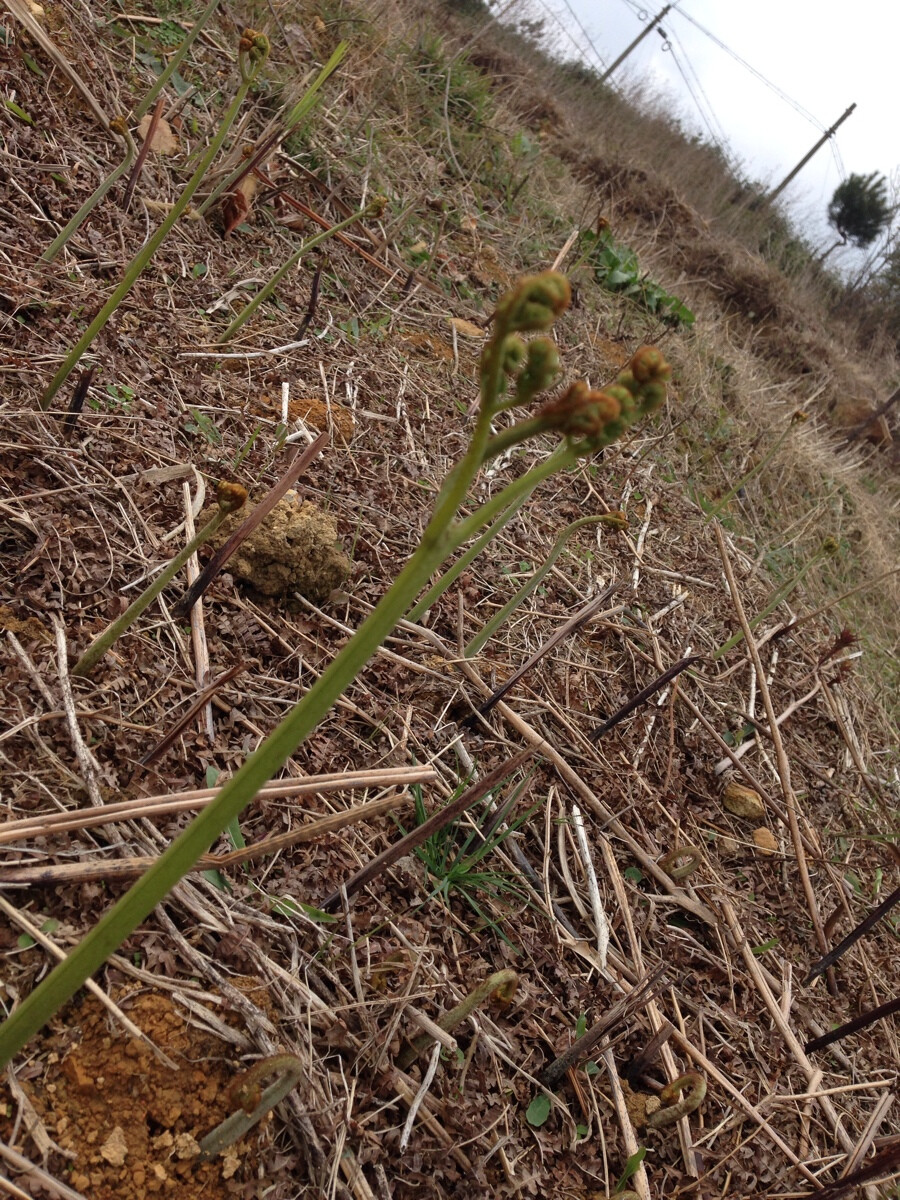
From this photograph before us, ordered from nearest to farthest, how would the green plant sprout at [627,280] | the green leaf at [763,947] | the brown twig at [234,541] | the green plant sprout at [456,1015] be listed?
the green plant sprout at [456,1015]
the brown twig at [234,541]
the green leaf at [763,947]
the green plant sprout at [627,280]

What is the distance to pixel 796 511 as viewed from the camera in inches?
221

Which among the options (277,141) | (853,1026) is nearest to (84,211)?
(277,141)

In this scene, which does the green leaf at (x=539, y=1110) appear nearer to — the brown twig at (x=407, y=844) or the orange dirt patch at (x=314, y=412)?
the brown twig at (x=407, y=844)

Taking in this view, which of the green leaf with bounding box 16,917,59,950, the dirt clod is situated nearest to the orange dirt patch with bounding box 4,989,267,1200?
the green leaf with bounding box 16,917,59,950

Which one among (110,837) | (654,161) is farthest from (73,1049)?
(654,161)

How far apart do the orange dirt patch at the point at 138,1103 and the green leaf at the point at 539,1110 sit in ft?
1.91

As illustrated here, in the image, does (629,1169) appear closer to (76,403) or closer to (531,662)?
(531,662)

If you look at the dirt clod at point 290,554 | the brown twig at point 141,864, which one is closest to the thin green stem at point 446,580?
the dirt clod at point 290,554

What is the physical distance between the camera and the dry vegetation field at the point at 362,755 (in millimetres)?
1230

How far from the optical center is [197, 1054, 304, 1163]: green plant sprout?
3.55 ft

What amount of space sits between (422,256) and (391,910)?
3.47 m

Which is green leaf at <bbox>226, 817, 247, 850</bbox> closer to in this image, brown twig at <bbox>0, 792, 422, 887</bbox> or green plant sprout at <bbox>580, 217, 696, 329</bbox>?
brown twig at <bbox>0, 792, 422, 887</bbox>

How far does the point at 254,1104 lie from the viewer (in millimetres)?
1103

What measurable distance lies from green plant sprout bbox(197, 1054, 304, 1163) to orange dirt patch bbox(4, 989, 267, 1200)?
3 cm
